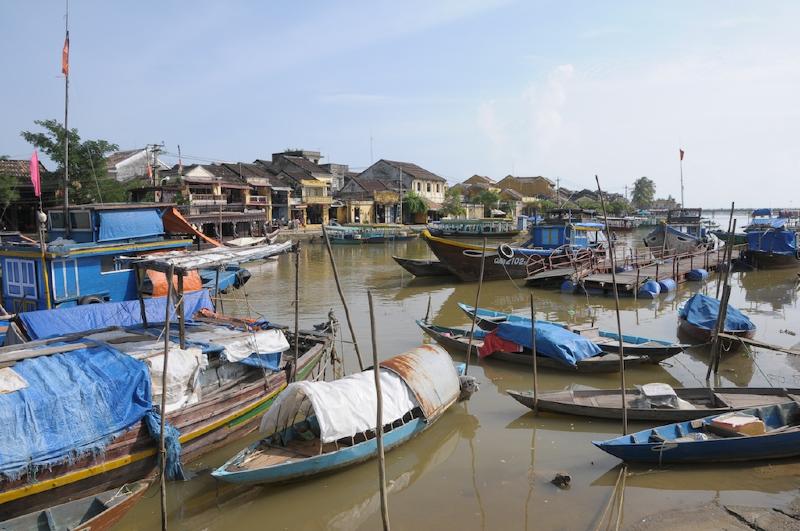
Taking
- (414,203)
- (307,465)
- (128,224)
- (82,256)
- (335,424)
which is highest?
(414,203)

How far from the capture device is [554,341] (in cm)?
1290

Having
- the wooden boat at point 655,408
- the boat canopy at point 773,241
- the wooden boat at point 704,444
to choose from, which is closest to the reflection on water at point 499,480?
the wooden boat at point 704,444

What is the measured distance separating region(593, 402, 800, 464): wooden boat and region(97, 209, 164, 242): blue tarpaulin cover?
40.1 feet

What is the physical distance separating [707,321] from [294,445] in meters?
12.4

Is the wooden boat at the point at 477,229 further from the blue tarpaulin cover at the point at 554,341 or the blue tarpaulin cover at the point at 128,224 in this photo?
the blue tarpaulin cover at the point at 128,224

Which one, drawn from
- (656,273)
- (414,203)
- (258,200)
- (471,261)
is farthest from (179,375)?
(414,203)

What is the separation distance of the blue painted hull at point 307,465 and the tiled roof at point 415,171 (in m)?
52.7

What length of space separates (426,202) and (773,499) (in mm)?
53138

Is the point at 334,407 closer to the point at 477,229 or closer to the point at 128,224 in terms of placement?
the point at 128,224

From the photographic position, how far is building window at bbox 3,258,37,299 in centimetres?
1254

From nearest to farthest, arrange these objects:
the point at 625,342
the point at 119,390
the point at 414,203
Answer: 1. the point at 119,390
2. the point at 625,342
3. the point at 414,203

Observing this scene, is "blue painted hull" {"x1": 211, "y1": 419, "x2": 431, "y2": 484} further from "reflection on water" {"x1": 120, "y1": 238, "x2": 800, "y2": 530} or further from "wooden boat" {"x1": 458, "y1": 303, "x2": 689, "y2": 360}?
"wooden boat" {"x1": 458, "y1": 303, "x2": 689, "y2": 360}

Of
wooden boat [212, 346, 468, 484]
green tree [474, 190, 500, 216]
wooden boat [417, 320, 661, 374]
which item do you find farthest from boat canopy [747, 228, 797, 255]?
green tree [474, 190, 500, 216]

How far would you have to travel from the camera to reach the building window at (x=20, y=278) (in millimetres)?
12539
